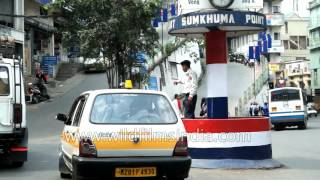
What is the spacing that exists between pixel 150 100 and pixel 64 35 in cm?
1825

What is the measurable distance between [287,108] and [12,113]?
2255 cm

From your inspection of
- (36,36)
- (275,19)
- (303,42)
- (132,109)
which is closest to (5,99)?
(132,109)

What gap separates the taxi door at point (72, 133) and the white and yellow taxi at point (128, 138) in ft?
0.07

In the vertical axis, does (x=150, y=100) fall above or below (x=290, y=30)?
below

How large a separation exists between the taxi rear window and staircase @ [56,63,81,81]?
41746 mm

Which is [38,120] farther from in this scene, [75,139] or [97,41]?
[75,139]

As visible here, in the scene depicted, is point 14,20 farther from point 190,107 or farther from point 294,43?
point 294,43

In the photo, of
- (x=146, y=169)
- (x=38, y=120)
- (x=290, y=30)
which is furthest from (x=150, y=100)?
(x=290, y=30)

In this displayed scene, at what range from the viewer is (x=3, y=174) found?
12180mm

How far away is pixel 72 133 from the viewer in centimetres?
974

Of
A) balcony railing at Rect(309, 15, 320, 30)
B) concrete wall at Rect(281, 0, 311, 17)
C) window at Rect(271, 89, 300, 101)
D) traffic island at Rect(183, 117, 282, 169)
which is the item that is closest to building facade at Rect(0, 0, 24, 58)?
window at Rect(271, 89, 300, 101)

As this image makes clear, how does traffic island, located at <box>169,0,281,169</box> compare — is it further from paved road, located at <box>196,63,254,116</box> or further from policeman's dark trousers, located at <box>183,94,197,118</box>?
paved road, located at <box>196,63,254,116</box>

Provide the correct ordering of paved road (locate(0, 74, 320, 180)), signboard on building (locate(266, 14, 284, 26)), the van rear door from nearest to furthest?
paved road (locate(0, 74, 320, 180)), the van rear door, signboard on building (locate(266, 14, 284, 26))

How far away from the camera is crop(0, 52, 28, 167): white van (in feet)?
40.6
